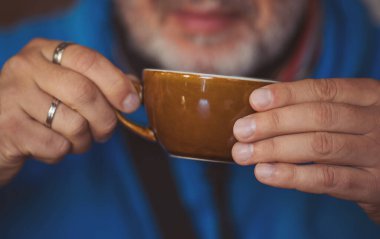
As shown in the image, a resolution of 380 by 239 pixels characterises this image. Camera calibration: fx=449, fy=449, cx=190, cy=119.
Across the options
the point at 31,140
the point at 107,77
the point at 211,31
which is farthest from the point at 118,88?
the point at 211,31

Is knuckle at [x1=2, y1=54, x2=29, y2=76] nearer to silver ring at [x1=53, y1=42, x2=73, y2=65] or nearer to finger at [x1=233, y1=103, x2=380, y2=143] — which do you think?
silver ring at [x1=53, y1=42, x2=73, y2=65]

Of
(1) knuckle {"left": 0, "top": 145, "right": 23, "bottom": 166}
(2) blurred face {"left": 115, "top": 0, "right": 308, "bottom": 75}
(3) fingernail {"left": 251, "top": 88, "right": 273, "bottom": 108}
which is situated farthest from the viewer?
(2) blurred face {"left": 115, "top": 0, "right": 308, "bottom": 75}

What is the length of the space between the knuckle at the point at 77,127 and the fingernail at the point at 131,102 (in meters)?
0.05

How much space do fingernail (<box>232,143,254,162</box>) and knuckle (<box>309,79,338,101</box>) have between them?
0.30 feet

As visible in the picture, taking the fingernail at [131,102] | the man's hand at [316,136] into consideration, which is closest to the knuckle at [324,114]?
the man's hand at [316,136]

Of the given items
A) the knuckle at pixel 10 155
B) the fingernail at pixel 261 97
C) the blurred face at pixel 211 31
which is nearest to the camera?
the fingernail at pixel 261 97

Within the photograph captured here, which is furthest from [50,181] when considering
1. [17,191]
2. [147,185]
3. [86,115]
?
[86,115]

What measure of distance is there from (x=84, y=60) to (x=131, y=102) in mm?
70

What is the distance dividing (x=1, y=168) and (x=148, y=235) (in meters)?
0.29

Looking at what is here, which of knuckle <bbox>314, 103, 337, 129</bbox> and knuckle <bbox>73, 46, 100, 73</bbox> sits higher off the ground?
knuckle <bbox>73, 46, 100, 73</bbox>

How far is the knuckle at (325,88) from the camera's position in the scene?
1.53ft

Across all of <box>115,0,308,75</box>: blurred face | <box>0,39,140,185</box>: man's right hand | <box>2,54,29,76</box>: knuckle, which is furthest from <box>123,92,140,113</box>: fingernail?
<box>115,0,308,75</box>: blurred face

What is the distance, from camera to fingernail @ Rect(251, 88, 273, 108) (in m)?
0.43

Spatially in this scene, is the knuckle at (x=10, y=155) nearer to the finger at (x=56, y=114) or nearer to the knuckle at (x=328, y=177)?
the finger at (x=56, y=114)
